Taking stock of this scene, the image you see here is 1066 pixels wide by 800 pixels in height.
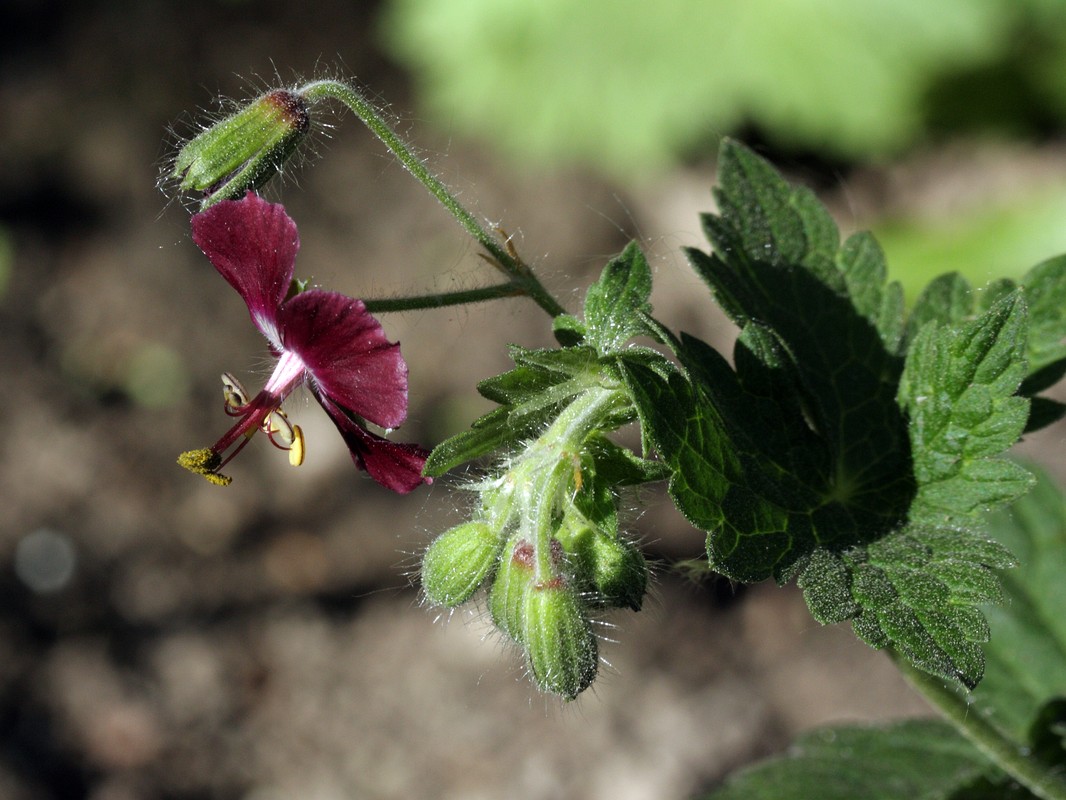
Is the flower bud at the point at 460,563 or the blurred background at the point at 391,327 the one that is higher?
the flower bud at the point at 460,563

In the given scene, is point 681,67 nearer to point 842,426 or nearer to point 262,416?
point 842,426

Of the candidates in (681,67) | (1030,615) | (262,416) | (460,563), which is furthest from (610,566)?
(681,67)

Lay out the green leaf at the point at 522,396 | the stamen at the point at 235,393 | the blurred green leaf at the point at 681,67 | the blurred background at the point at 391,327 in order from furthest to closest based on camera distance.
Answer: the blurred green leaf at the point at 681,67 < the blurred background at the point at 391,327 < the stamen at the point at 235,393 < the green leaf at the point at 522,396

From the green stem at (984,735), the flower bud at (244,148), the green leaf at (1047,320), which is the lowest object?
the green stem at (984,735)

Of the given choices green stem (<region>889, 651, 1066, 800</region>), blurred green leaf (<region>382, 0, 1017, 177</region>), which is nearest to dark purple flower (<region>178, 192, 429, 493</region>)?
green stem (<region>889, 651, 1066, 800</region>)

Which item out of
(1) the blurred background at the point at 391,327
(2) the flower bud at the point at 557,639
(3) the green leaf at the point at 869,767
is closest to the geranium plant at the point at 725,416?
(2) the flower bud at the point at 557,639

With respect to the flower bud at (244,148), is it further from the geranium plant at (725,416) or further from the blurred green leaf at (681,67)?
the blurred green leaf at (681,67)

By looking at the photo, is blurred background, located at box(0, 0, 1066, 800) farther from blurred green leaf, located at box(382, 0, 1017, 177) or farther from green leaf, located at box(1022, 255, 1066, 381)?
green leaf, located at box(1022, 255, 1066, 381)
